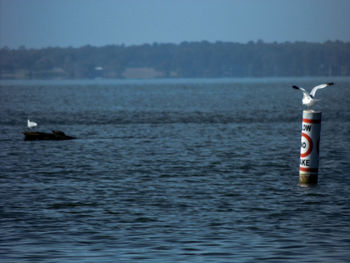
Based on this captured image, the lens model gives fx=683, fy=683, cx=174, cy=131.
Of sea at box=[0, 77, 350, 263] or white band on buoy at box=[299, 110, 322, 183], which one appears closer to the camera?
sea at box=[0, 77, 350, 263]

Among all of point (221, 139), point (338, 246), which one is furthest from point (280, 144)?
point (338, 246)

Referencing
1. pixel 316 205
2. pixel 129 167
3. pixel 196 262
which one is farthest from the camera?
pixel 129 167

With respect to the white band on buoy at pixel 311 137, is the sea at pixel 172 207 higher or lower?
lower

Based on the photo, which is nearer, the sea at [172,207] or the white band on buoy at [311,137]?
the sea at [172,207]

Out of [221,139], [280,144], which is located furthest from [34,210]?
[221,139]

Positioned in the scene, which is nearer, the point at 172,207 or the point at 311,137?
the point at 172,207

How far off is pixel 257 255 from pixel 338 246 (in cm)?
188

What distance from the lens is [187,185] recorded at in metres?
24.0

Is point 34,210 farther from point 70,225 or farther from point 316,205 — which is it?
point 316,205

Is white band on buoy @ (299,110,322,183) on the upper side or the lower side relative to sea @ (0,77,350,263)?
upper

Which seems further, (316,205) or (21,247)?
(316,205)

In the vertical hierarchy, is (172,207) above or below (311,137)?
below

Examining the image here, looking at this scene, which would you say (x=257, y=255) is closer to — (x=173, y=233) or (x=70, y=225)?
(x=173, y=233)

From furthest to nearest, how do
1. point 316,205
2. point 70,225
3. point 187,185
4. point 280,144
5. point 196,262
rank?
point 280,144 → point 187,185 → point 316,205 → point 70,225 → point 196,262
